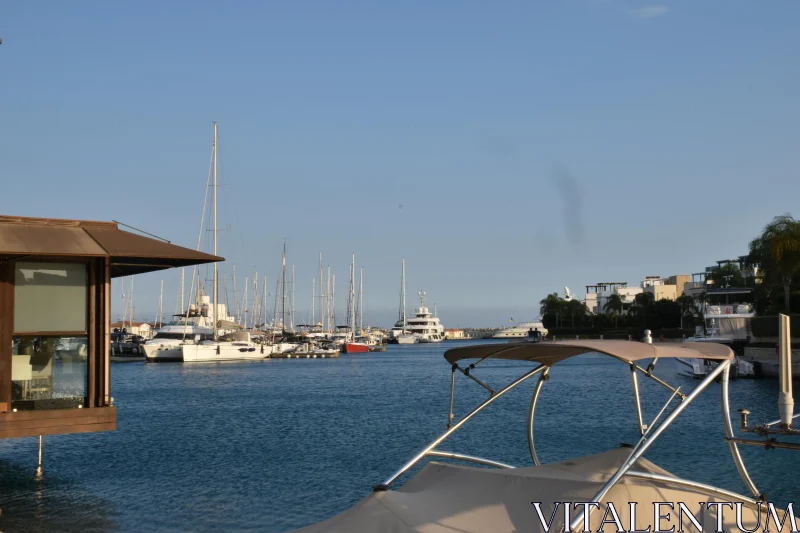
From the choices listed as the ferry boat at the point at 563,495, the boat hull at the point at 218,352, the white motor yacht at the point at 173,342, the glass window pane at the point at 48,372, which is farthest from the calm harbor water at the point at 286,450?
the white motor yacht at the point at 173,342

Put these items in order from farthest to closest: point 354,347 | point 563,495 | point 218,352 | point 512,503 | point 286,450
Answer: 1. point 354,347
2. point 218,352
3. point 286,450
4. point 512,503
5. point 563,495

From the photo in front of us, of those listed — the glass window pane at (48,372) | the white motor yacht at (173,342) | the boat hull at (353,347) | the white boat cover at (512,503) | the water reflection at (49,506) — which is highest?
the glass window pane at (48,372)

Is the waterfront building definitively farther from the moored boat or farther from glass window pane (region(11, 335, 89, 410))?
the moored boat

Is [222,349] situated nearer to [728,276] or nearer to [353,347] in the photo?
[353,347]

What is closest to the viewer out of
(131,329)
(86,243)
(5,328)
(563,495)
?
(563,495)

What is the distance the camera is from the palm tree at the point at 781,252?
72.7 m

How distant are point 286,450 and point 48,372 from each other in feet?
48.6

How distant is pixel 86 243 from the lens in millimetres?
15812

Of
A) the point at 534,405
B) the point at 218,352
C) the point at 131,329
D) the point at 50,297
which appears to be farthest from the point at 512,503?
the point at 131,329

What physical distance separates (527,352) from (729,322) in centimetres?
6827

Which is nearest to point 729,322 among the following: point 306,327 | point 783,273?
point 783,273

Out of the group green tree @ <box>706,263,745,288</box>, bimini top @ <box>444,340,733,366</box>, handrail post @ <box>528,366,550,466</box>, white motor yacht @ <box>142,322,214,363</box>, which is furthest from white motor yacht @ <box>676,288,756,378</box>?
green tree @ <box>706,263,745,288</box>

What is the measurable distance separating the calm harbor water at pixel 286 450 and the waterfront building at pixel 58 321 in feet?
11.4

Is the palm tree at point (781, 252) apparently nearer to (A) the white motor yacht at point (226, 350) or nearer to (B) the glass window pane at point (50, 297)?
(A) the white motor yacht at point (226, 350)
